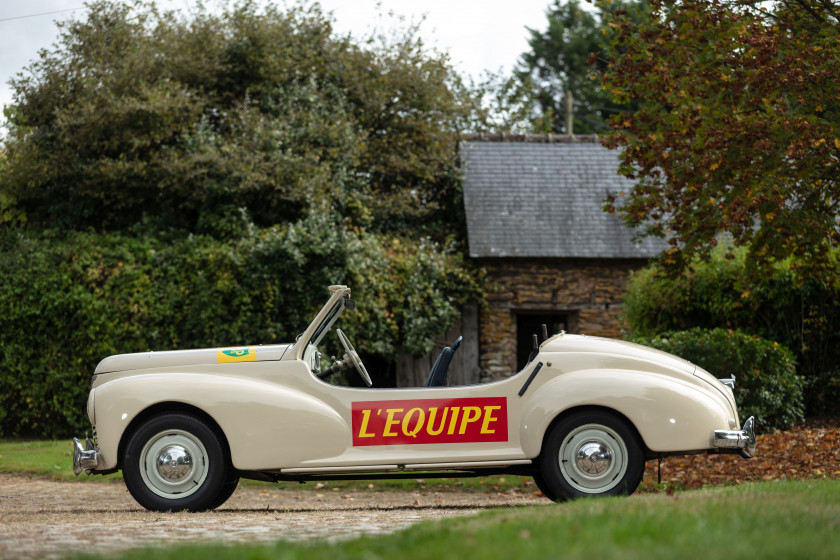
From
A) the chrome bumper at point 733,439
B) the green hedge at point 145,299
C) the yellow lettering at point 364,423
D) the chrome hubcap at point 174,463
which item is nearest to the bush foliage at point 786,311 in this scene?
the green hedge at point 145,299

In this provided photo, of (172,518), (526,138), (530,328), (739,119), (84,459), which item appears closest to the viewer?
(172,518)

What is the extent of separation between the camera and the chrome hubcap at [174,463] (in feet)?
24.3

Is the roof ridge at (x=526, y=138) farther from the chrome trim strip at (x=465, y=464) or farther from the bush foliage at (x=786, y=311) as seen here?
the chrome trim strip at (x=465, y=464)

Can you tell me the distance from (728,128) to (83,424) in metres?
11.2

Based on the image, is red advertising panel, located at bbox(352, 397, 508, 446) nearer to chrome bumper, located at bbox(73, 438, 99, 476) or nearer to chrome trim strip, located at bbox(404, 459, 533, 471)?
chrome trim strip, located at bbox(404, 459, 533, 471)

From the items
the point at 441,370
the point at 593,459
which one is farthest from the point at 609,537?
the point at 441,370

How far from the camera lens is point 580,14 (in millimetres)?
40344

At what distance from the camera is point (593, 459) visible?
7246 millimetres

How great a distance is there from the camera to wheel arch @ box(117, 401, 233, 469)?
751 centimetres

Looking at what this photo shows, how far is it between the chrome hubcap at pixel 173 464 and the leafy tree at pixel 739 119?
18.7 ft

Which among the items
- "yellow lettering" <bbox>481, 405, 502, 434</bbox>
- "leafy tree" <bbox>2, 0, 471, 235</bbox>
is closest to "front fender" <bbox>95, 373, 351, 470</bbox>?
"yellow lettering" <bbox>481, 405, 502, 434</bbox>

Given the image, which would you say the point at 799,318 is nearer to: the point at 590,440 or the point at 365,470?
the point at 590,440

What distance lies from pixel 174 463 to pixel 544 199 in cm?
1392

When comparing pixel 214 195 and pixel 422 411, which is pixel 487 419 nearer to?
pixel 422 411
